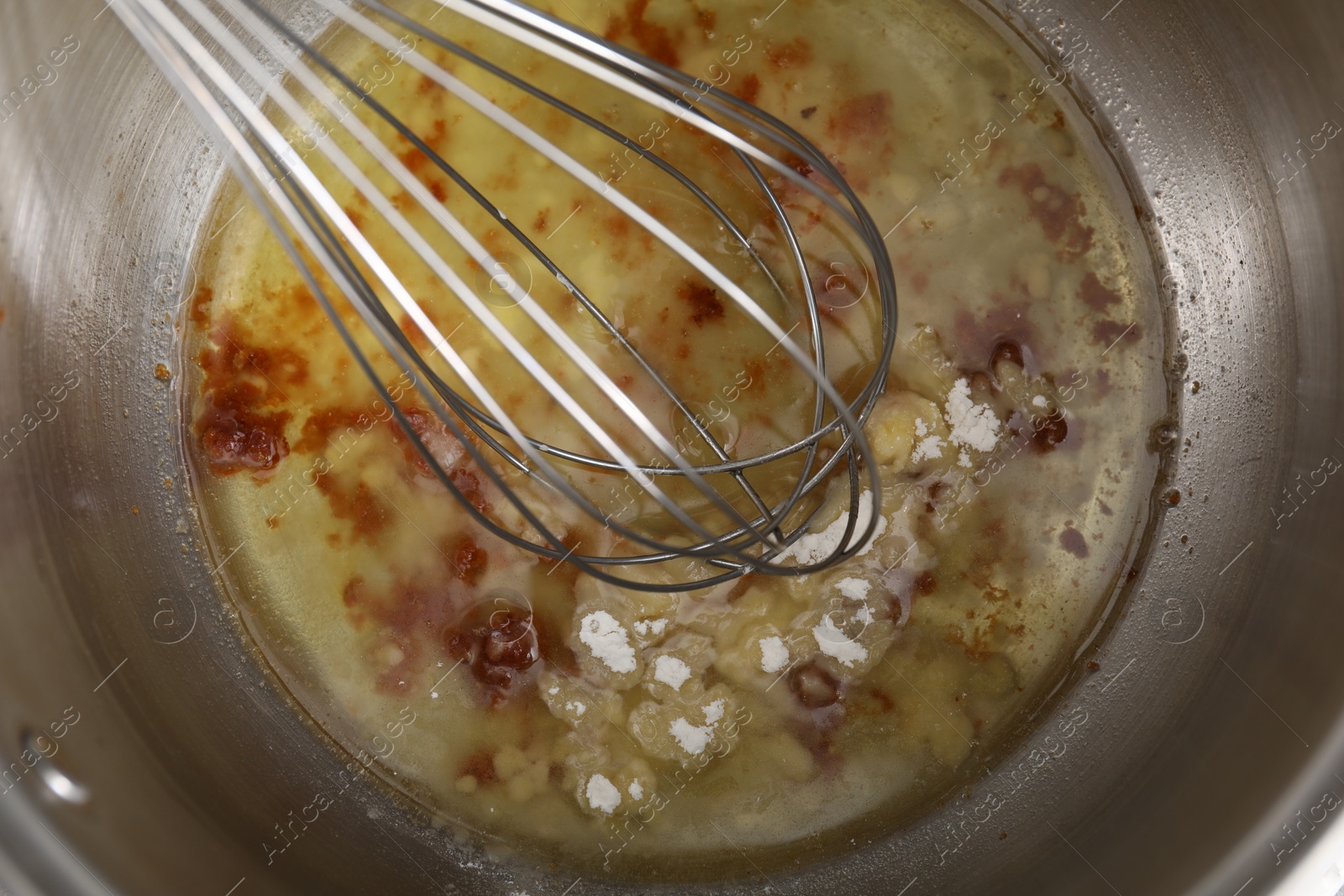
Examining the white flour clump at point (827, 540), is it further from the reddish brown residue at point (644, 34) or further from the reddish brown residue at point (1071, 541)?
the reddish brown residue at point (644, 34)

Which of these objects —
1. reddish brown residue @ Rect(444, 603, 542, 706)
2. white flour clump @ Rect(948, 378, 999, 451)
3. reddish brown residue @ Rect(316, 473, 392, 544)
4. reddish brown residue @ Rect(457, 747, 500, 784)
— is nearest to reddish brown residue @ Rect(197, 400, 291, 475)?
reddish brown residue @ Rect(316, 473, 392, 544)

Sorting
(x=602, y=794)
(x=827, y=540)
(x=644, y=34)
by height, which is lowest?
(x=602, y=794)

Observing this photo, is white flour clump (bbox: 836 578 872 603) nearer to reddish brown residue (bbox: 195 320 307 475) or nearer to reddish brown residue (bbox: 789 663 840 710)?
reddish brown residue (bbox: 789 663 840 710)

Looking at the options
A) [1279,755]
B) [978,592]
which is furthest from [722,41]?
[1279,755]

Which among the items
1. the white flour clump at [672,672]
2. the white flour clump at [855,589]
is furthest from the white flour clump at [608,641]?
the white flour clump at [855,589]

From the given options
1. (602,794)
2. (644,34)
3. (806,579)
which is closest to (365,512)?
(602,794)

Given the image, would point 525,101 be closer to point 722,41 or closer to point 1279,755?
point 722,41

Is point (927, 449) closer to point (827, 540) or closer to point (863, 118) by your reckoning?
point (827, 540)
